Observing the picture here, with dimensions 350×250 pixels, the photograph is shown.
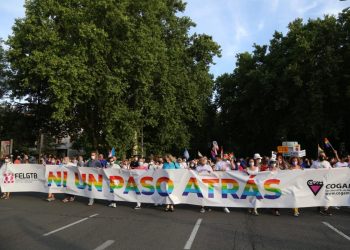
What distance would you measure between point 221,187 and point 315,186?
2770mm

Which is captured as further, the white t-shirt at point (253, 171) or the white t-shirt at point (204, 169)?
the white t-shirt at point (204, 169)

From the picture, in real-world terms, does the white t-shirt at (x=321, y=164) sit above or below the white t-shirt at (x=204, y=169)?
above

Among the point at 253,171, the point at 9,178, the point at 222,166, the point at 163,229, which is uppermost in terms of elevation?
the point at 222,166

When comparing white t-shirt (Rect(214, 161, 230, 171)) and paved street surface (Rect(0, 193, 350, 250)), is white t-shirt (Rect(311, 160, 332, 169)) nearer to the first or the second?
paved street surface (Rect(0, 193, 350, 250))

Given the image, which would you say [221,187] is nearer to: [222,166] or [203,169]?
[203,169]

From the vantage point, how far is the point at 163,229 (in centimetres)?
1036

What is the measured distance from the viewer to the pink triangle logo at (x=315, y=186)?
12773 millimetres

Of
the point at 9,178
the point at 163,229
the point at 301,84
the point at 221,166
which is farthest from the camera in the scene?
the point at 301,84

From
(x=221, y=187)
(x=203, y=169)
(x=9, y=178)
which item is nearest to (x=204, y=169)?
(x=203, y=169)

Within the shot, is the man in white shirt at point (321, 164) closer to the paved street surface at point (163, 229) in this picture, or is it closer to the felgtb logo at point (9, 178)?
the paved street surface at point (163, 229)

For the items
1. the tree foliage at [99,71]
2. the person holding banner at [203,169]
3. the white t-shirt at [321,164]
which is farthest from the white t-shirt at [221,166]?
the tree foliage at [99,71]

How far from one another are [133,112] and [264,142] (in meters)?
22.0

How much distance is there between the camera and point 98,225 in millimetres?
10867

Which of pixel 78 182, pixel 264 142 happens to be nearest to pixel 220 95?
pixel 264 142
